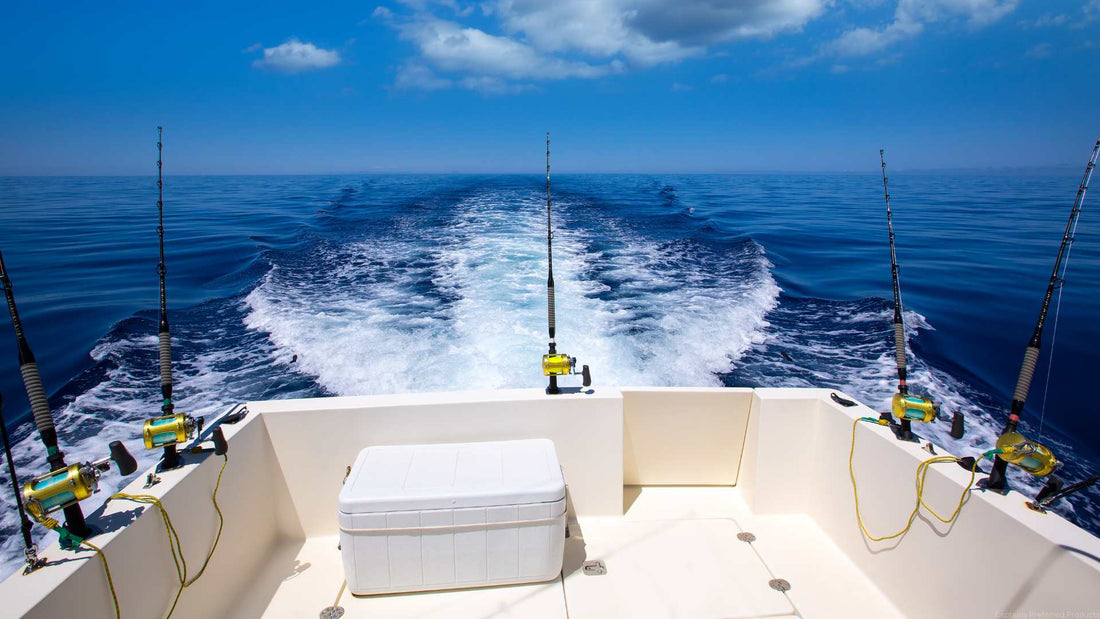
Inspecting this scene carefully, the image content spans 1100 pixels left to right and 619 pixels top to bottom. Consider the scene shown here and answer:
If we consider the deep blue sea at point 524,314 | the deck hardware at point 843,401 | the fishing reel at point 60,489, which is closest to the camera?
the fishing reel at point 60,489

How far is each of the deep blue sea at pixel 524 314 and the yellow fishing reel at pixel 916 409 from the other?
1881 millimetres

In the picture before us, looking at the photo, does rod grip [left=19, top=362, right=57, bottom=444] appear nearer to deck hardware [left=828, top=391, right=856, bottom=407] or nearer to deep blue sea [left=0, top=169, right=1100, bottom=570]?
deep blue sea [left=0, top=169, right=1100, bottom=570]

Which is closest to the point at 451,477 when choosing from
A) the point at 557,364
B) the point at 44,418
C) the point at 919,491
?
the point at 557,364

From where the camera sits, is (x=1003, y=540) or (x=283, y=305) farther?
(x=283, y=305)

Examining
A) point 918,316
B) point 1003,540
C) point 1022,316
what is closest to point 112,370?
point 1003,540

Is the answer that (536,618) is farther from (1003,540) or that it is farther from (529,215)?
(529,215)

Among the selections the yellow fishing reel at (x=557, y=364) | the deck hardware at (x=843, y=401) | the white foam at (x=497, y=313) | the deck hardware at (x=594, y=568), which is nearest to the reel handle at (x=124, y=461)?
the yellow fishing reel at (x=557, y=364)

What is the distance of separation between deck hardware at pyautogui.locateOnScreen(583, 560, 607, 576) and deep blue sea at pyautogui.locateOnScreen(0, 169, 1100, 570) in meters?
2.20

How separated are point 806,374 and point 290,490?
3747 millimetres

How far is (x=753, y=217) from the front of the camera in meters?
13.1

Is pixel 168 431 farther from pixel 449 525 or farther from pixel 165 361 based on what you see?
pixel 449 525

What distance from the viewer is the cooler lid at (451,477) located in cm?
154

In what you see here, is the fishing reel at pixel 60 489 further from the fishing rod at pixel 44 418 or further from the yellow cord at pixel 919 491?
the yellow cord at pixel 919 491

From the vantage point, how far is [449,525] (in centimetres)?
157
